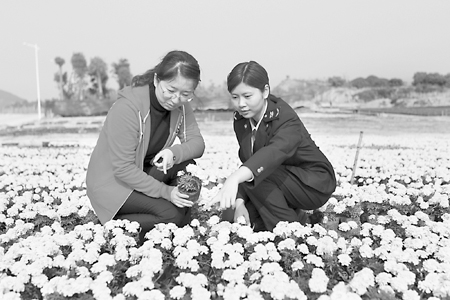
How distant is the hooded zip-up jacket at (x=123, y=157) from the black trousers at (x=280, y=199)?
741 mm

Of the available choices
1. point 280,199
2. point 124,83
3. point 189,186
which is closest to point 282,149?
point 280,199

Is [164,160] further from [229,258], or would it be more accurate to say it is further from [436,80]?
[436,80]

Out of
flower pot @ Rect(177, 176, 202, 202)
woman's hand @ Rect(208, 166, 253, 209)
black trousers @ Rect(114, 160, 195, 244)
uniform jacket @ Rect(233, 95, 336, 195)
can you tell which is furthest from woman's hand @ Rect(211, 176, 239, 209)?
black trousers @ Rect(114, 160, 195, 244)

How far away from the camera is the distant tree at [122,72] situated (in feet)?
135

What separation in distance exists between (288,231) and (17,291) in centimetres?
183

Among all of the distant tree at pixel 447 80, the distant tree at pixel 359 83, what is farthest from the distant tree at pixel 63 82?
the distant tree at pixel 447 80

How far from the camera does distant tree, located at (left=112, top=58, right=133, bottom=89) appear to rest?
1617 inches

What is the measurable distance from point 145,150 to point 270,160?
104cm

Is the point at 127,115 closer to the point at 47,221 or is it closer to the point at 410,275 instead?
the point at 47,221

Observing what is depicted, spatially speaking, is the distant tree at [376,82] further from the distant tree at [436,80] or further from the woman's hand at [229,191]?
the woman's hand at [229,191]

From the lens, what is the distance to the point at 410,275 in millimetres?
2367

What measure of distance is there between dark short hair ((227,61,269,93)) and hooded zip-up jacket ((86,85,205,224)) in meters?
0.69

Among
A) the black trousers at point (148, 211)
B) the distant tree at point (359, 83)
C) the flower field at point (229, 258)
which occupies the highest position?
the distant tree at point (359, 83)

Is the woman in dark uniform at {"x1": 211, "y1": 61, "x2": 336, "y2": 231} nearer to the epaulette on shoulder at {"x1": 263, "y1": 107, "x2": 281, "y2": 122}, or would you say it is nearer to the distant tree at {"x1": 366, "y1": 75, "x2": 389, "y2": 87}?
the epaulette on shoulder at {"x1": 263, "y1": 107, "x2": 281, "y2": 122}
